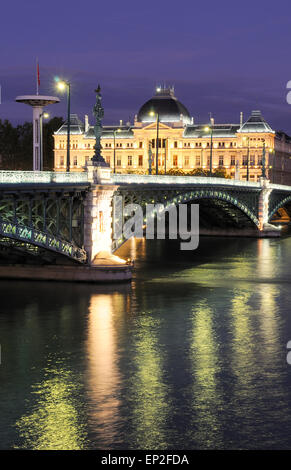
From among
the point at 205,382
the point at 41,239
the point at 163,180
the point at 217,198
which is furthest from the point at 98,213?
the point at 217,198

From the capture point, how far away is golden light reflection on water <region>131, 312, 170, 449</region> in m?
22.9

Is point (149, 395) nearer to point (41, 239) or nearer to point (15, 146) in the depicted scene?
point (41, 239)

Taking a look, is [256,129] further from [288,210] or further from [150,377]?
[150,377]

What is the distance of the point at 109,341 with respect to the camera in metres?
34.8

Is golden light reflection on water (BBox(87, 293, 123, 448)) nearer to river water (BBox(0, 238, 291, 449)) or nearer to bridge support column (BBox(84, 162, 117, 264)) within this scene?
river water (BBox(0, 238, 291, 449))

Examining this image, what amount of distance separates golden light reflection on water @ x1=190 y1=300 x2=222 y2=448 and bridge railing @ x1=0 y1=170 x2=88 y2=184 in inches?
433

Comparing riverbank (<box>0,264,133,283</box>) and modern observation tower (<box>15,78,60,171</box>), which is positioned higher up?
modern observation tower (<box>15,78,60,171</box>)

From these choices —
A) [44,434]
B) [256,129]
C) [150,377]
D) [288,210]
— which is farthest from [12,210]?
[256,129]

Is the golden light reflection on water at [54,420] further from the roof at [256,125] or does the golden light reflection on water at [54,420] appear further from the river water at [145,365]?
the roof at [256,125]

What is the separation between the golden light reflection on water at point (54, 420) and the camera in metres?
22.4

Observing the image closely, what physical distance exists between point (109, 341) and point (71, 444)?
12549 millimetres

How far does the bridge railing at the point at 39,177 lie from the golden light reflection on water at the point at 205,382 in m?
11.0

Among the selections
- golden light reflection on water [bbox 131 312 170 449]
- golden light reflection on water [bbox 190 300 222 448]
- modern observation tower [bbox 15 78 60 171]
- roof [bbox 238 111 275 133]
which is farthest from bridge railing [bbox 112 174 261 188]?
roof [bbox 238 111 275 133]

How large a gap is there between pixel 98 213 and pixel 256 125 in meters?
139
